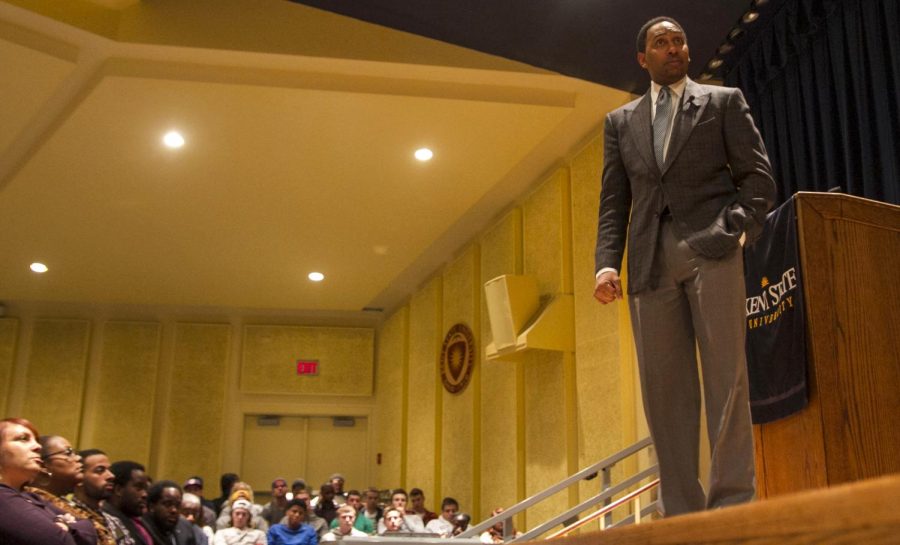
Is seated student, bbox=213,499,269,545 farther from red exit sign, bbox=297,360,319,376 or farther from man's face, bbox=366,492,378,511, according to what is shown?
red exit sign, bbox=297,360,319,376

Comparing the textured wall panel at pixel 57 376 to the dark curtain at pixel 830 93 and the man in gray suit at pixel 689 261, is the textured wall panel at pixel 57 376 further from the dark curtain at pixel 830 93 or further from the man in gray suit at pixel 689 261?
the man in gray suit at pixel 689 261

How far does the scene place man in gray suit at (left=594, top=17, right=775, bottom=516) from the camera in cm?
224

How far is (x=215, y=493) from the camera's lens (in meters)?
14.1

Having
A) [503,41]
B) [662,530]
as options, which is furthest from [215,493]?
[662,530]

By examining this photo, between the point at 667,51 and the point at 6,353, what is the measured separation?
14.0 metres

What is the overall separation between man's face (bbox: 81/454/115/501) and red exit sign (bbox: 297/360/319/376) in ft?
34.4

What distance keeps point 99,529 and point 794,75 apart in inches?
190

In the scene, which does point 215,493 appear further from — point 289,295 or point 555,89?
point 555,89

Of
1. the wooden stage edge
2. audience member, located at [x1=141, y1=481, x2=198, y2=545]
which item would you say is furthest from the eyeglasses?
the wooden stage edge

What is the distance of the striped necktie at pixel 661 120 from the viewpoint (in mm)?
2445

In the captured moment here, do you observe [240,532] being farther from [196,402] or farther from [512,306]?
[196,402]

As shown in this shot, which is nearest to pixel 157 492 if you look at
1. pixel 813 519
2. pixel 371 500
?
pixel 371 500

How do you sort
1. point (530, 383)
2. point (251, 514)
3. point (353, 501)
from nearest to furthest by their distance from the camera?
point (251, 514) < point (530, 383) < point (353, 501)

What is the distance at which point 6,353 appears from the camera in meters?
14.2
